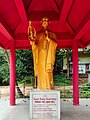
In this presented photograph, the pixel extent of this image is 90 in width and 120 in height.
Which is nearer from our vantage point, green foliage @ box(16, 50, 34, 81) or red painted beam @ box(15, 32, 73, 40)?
red painted beam @ box(15, 32, 73, 40)

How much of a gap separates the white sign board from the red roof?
186 cm

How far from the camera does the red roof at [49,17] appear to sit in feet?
18.9

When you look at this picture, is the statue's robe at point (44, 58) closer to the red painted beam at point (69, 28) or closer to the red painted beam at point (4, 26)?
the red painted beam at point (4, 26)

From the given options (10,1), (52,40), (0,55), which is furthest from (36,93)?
(0,55)

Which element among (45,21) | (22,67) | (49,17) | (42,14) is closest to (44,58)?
(45,21)

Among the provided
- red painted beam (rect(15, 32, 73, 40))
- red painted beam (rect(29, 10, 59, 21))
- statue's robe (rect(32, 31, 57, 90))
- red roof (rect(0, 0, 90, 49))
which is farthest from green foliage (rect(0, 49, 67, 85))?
statue's robe (rect(32, 31, 57, 90))

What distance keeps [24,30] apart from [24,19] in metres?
1.65

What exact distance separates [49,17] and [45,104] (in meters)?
2.85

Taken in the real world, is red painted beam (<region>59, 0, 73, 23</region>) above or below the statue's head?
above

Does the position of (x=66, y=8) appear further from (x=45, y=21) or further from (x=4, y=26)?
(x=4, y=26)

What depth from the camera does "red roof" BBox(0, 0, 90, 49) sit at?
5.77 metres

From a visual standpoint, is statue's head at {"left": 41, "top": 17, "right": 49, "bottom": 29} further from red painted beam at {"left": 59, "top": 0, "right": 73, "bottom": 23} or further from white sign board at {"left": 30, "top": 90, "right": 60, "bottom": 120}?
white sign board at {"left": 30, "top": 90, "right": 60, "bottom": 120}

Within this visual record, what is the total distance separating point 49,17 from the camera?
7.31 metres

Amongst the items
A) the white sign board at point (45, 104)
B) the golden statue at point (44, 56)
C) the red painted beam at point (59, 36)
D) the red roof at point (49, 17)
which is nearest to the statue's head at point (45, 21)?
the golden statue at point (44, 56)
